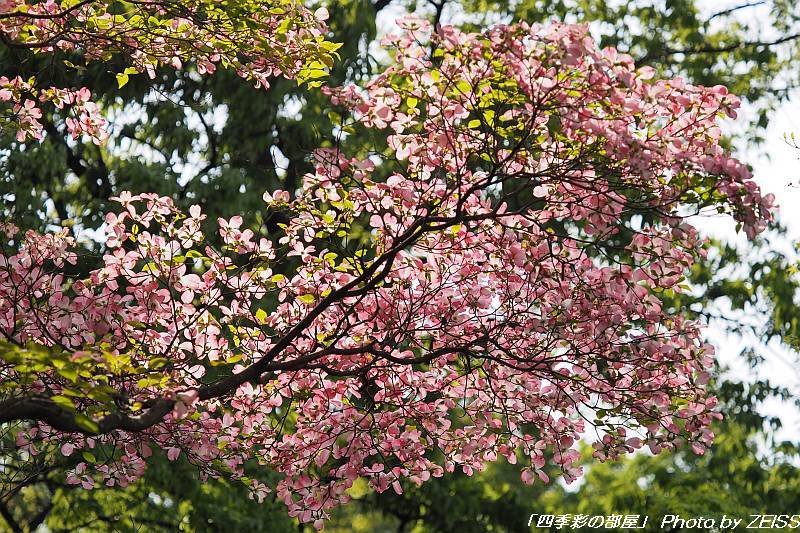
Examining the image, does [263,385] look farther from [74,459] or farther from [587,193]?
[74,459]

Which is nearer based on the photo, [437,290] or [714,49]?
[437,290]

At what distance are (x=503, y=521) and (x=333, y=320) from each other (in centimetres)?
826

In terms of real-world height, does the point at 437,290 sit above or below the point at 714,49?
below

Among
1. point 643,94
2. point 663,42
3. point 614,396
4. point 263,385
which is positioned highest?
point 663,42

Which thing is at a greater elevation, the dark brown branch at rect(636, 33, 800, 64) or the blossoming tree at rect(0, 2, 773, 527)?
the dark brown branch at rect(636, 33, 800, 64)

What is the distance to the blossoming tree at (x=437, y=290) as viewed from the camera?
436cm

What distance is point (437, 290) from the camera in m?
5.35

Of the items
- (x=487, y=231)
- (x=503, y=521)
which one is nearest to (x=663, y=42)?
(x=503, y=521)

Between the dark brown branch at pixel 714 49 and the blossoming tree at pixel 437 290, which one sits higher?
the dark brown branch at pixel 714 49

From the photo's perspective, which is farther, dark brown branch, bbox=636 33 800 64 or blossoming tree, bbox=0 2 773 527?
dark brown branch, bbox=636 33 800 64

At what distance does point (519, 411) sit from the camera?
562 centimetres

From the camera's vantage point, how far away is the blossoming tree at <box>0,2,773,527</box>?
4355mm

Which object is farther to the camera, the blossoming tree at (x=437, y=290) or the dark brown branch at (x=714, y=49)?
the dark brown branch at (x=714, y=49)

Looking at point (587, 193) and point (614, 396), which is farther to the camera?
point (614, 396)
